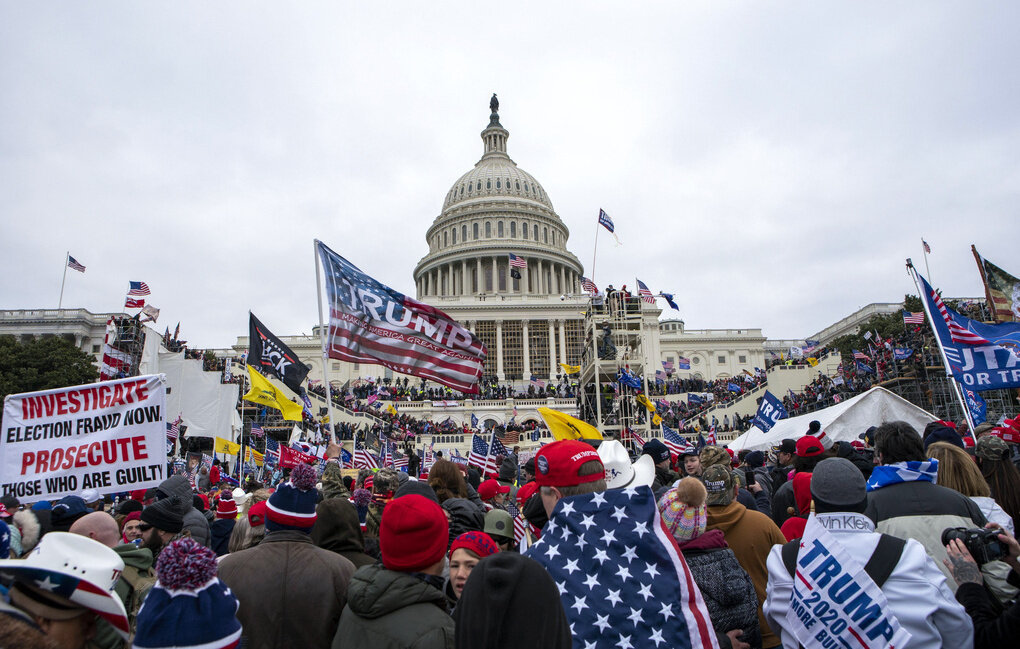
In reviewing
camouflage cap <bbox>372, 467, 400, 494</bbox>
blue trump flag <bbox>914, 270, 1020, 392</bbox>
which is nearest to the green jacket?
camouflage cap <bbox>372, 467, 400, 494</bbox>

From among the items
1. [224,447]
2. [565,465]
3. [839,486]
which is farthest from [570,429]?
[224,447]

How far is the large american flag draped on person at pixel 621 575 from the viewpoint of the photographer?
3.06 meters

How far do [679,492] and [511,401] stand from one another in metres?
48.4

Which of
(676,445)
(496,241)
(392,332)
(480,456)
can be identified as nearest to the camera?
(392,332)

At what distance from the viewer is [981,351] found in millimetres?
11344

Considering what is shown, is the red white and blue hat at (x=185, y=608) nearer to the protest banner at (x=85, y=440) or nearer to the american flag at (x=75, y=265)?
the protest banner at (x=85, y=440)

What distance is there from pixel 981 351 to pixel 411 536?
38.3ft

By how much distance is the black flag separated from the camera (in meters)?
12.2

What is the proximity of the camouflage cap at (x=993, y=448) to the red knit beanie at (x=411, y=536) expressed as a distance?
151 inches

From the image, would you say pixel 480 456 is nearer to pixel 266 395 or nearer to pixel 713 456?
pixel 266 395

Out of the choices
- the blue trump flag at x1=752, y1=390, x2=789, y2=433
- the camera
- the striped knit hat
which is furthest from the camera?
the blue trump flag at x1=752, y1=390, x2=789, y2=433

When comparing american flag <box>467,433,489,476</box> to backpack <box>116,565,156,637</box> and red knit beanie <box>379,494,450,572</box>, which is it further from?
red knit beanie <box>379,494,450,572</box>

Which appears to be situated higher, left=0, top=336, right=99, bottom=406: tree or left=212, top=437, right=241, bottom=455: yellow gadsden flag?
left=0, top=336, right=99, bottom=406: tree

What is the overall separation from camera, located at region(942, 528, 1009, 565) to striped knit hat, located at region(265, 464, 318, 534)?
3406 millimetres
